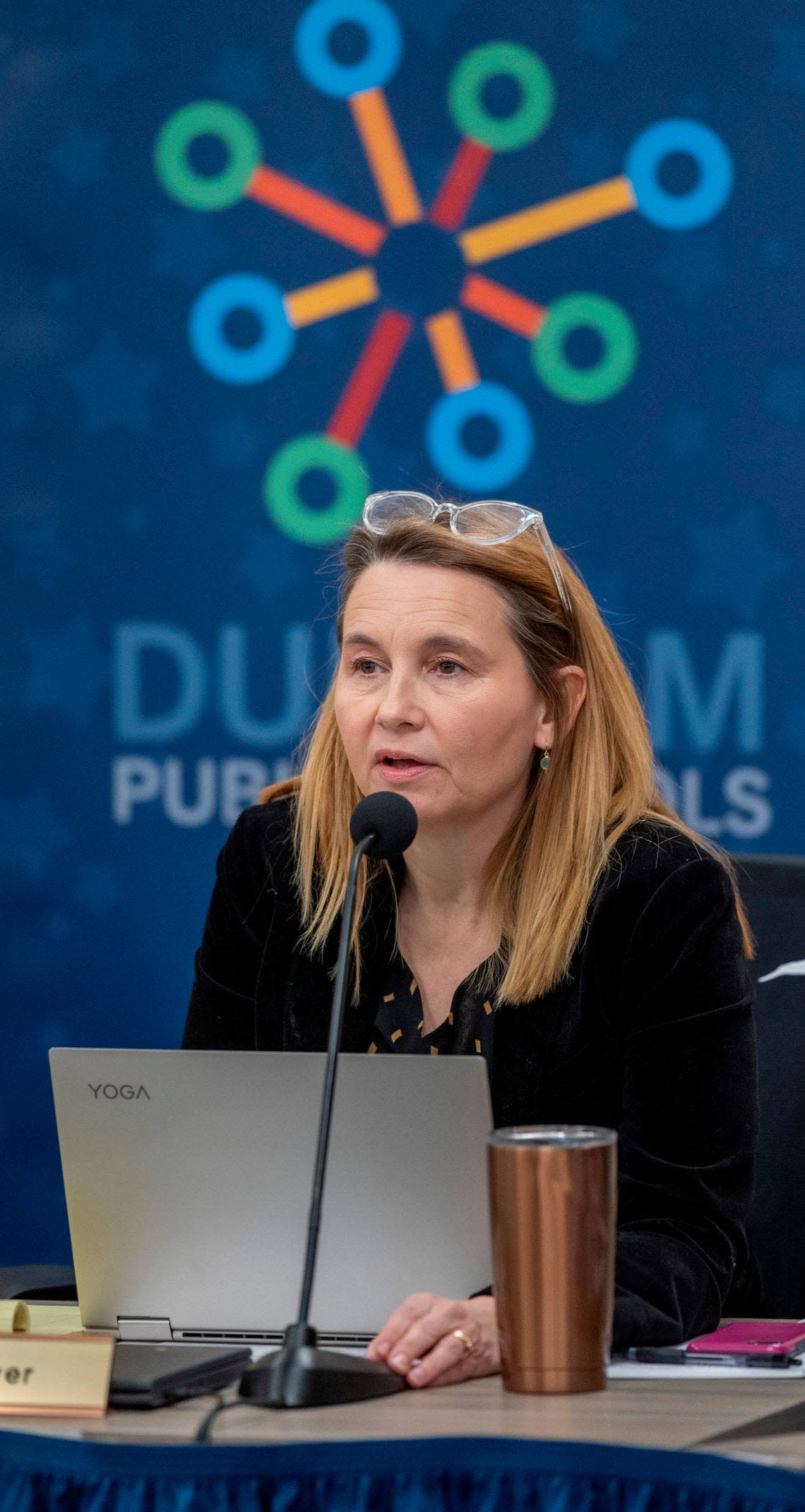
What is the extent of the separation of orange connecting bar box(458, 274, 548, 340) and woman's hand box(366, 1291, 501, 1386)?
1827 mm

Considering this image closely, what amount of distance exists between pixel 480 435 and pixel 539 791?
1096 millimetres

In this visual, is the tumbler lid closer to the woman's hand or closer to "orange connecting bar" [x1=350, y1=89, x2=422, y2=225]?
the woman's hand

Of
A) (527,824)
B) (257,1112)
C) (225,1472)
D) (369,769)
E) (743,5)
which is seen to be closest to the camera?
(225,1472)

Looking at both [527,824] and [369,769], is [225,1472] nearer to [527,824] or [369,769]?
[369,769]

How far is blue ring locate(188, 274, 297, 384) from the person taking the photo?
107 inches

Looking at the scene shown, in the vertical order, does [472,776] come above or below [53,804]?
below

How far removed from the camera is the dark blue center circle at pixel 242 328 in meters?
2.72

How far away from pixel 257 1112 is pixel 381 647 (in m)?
0.55

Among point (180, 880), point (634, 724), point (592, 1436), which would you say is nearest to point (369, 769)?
point (634, 724)

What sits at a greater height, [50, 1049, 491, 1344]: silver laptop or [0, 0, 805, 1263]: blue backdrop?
[0, 0, 805, 1263]: blue backdrop

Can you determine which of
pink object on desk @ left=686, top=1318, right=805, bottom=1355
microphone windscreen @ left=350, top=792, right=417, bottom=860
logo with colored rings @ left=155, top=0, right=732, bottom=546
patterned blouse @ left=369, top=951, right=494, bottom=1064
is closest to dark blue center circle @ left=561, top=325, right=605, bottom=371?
logo with colored rings @ left=155, top=0, right=732, bottom=546

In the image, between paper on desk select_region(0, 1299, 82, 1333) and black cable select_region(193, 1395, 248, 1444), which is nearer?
black cable select_region(193, 1395, 248, 1444)

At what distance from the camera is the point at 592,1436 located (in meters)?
0.94

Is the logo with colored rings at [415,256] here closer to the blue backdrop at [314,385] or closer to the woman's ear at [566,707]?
the blue backdrop at [314,385]
